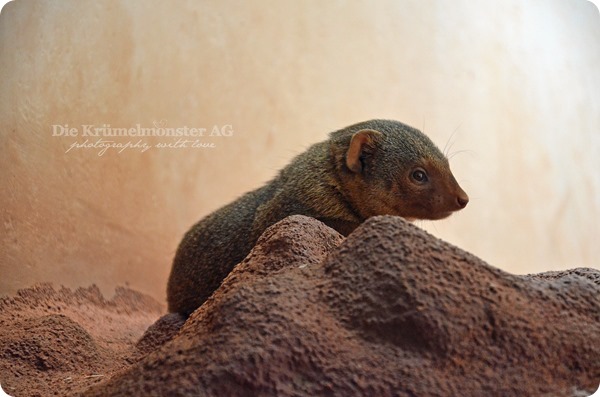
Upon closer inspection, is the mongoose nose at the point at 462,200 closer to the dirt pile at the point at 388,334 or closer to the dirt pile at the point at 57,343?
the dirt pile at the point at 388,334

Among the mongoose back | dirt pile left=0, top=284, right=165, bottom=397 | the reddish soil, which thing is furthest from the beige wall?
the reddish soil

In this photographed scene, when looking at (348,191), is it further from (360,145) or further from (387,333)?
(387,333)

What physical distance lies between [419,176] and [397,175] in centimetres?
7

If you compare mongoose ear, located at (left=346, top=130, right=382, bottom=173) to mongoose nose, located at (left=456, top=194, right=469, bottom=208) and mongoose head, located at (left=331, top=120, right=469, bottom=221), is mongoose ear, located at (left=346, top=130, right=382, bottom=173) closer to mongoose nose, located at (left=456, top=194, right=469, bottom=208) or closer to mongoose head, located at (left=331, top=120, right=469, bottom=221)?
mongoose head, located at (left=331, top=120, right=469, bottom=221)

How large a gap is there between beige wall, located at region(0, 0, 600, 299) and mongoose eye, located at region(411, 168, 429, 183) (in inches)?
10.4

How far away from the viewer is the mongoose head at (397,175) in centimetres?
216

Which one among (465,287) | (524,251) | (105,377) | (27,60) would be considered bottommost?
(105,377)

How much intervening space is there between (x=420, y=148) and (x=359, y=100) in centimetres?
35

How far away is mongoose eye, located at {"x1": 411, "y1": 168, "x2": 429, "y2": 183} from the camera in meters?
2.19

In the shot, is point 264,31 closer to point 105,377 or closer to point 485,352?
point 105,377

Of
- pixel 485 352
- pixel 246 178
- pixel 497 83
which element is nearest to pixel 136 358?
pixel 246 178

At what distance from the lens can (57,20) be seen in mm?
2127

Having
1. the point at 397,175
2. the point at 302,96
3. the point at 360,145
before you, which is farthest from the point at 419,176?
the point at 302,96

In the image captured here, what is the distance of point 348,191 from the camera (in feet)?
7.47
